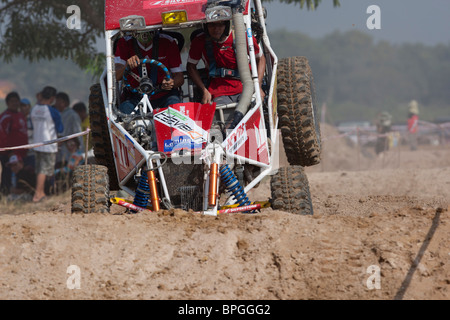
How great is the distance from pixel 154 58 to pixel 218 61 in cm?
67

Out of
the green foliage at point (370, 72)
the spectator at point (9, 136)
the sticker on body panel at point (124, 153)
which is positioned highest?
the sticker on body panel at point (124, 153)

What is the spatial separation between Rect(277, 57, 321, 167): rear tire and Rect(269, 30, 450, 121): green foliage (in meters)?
55.7

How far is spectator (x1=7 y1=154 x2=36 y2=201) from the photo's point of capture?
12.0 meters

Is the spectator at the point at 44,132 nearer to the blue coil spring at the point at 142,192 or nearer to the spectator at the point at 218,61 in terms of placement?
the spectator at the point at 218,61

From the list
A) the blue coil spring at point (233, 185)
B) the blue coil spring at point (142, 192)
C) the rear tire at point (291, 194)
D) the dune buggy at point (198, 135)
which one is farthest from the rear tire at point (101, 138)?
the rear tire at point (291, 194)

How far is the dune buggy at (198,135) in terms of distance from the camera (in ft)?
20.1

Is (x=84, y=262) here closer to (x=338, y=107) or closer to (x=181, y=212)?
(x=181, y=212)

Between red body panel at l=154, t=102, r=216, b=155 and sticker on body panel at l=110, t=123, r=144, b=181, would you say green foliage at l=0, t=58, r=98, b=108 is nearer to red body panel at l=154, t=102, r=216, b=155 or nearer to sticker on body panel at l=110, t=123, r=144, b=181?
sticker on body panel at l=110, t=123, r=144, b=181

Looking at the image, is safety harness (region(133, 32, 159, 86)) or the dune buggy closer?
the dune buggy

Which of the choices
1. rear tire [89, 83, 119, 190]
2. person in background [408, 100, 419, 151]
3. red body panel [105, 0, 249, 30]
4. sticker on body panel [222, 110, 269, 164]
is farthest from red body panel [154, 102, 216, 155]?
person in background [408, 100, 419, 151]

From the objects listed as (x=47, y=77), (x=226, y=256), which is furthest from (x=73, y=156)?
(x=47, y=77)

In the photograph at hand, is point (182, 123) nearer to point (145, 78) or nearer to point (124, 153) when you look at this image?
point (124, 153)
